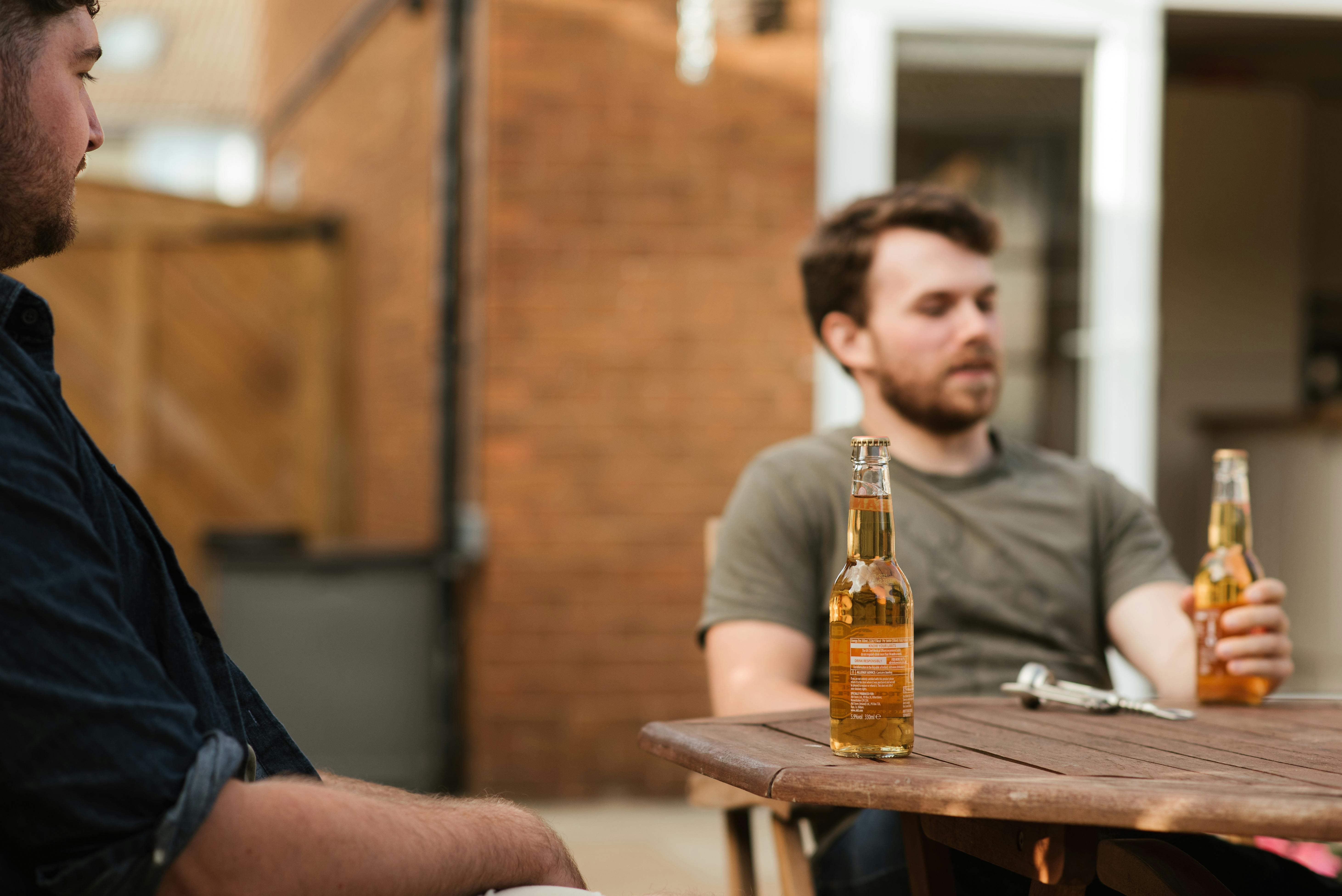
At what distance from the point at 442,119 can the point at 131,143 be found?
2162cm

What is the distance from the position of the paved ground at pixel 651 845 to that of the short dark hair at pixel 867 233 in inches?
64.0

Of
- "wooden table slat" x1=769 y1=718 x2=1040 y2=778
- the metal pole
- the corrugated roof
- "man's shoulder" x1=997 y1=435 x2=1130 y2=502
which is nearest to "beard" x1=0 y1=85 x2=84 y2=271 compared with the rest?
"wooden table slat" x1=769 y1=718 x2=1040 y2=778

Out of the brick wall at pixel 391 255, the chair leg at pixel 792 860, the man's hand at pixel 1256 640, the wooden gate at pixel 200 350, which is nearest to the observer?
the man's hand at pixel 1256 640

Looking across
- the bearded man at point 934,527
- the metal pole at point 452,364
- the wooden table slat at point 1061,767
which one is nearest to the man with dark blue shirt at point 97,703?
the wooden table slat at point 1061,767

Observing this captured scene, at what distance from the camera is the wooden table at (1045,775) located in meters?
1.11

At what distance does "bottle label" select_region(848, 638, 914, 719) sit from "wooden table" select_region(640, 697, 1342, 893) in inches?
1.9

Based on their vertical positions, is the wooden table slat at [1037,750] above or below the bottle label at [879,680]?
below

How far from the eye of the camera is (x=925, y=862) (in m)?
1.62

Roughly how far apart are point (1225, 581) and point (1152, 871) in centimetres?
58

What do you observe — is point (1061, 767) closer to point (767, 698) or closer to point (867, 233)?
point (767, 698)

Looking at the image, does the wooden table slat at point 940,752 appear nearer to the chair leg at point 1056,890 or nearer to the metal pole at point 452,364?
the chair leg at point 1056,890

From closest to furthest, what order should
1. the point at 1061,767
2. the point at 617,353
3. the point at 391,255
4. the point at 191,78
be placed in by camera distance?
1. the point at 1061,767
2. the point at 617,353
3. the point at 391,255
4. the point at 191,78

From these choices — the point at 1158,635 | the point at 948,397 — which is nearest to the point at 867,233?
the point at 948,397

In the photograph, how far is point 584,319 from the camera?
4.54m
